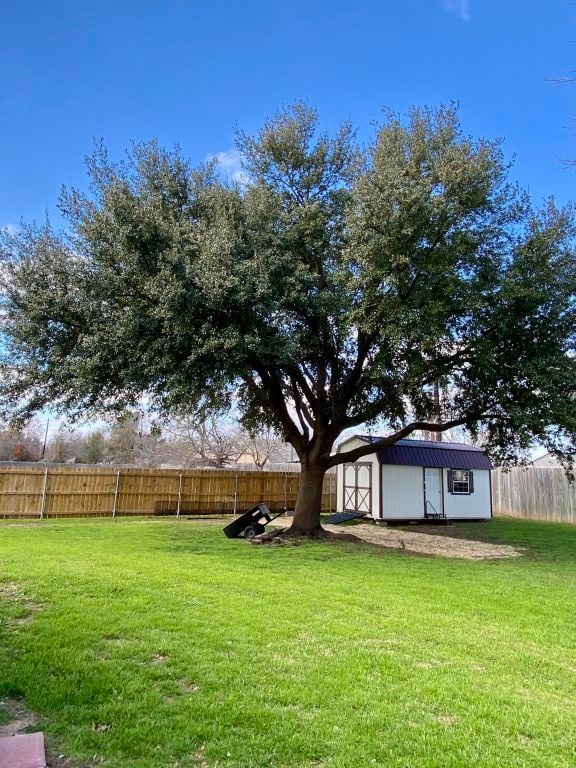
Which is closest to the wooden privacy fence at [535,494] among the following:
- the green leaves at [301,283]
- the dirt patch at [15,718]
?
the green leaves at [301,283]

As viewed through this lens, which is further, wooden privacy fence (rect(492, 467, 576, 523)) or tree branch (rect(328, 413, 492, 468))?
wooden privacy fence (rect(492, 467, 576, 523))

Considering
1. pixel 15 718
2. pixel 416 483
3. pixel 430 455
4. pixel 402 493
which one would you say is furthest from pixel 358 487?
pixel 15 718

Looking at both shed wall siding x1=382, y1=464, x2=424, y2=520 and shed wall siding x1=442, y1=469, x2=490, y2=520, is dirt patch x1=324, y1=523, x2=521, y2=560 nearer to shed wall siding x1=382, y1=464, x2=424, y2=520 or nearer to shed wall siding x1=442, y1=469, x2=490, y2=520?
shed wall siding x1=382, y1=464, x2=424, y2=520

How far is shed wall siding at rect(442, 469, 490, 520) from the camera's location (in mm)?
A: 19203

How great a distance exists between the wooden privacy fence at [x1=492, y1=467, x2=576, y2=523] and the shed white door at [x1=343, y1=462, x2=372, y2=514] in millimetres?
5287

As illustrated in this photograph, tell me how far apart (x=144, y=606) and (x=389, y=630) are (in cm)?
259

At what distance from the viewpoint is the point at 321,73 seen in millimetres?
10617

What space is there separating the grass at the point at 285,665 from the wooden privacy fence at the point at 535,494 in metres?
13.1

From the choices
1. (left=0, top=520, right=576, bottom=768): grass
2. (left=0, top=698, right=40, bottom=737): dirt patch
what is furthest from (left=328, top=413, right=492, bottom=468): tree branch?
(left=0, top=698, right=40, bottom=737): dirt patch

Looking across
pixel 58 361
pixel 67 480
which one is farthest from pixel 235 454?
pixel 58 361

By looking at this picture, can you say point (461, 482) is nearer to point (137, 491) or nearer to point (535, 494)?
point (535, 494)

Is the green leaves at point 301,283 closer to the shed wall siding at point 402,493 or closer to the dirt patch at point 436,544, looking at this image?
the dirt patch at point 436,544

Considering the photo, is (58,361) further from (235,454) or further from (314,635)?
(235,454)

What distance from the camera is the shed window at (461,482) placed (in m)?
19.4
